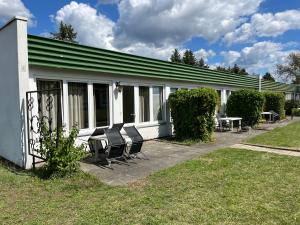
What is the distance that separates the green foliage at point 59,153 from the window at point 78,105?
2.05 metres

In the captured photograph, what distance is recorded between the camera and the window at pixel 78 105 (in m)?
8.30

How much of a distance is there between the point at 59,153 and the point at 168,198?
263cm

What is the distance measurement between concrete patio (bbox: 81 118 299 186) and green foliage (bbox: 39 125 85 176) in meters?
0.59

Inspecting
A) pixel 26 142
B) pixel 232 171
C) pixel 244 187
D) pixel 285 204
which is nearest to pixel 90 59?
pixel 26 142

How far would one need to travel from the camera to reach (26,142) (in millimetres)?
6797

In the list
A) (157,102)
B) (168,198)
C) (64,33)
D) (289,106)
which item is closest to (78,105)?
(157,102)

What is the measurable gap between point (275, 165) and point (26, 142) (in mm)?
6157

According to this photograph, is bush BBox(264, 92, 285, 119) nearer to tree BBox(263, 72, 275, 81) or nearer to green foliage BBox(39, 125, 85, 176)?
green foliage BBox(39, 125, 85, 176)

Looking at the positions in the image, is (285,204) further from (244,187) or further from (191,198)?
(191,198)

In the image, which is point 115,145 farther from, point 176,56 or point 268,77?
point 268,77

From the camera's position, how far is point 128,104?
10.4 m

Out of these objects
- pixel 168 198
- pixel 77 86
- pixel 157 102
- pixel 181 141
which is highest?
pixel 77 86

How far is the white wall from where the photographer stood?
6.54 meters

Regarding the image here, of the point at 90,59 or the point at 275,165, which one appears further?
the point at 90,59
